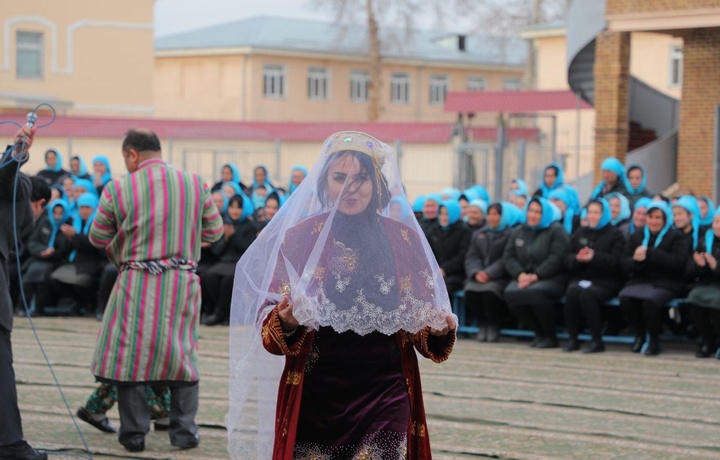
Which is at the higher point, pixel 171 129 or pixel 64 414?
pixel 171 129

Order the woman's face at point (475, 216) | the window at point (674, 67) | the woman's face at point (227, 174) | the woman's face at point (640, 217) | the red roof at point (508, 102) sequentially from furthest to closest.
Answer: the window at point (674, 67)
the red roof at point (508, 102)
the woman's face at point (227, 174)
the woman's face at point (475, 216)
the woman's face at point (640, 217)

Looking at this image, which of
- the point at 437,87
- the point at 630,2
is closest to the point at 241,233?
the point at 630,2

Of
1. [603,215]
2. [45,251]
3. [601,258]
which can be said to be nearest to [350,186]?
[601,258]

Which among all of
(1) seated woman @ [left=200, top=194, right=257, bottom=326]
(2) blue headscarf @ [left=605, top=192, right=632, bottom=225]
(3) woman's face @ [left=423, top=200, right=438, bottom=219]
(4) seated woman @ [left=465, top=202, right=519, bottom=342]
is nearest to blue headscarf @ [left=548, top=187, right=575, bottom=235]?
(2) blue headscarf @ [left=605, top=192, right=632, bottom=225]

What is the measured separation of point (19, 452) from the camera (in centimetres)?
693

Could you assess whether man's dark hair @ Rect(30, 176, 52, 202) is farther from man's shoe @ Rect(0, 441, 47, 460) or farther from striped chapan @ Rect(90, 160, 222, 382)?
man's shoe @ Rect(0, 441, 47, 460)

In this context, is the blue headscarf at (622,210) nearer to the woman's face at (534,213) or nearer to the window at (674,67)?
the woman's face at (534,213)

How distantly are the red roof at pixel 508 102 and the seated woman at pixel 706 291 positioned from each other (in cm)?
1768

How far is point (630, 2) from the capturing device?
66.3 ft

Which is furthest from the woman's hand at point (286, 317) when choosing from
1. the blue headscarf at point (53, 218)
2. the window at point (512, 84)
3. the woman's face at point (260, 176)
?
the window at point (512, 84)

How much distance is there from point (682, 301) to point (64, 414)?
638 cm

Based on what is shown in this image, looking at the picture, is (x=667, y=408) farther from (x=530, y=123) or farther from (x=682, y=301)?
(x=530, y=123)

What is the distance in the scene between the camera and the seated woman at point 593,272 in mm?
12461

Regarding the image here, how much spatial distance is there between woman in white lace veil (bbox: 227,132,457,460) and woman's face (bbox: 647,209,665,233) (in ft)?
25.7
